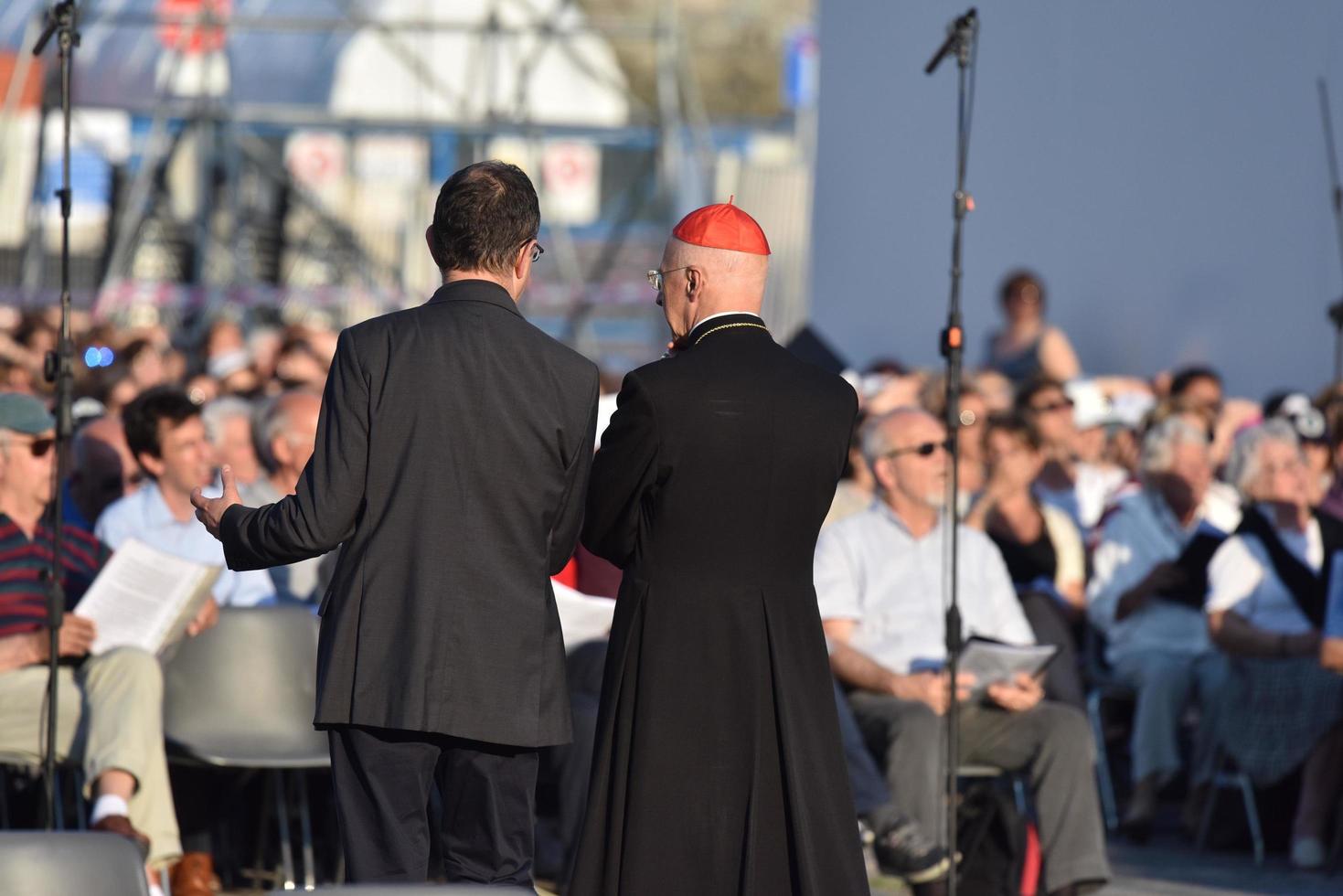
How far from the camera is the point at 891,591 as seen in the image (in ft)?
23.6

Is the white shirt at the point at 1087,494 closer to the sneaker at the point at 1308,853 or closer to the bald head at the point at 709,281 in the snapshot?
the sneaker at the point at 1308,853

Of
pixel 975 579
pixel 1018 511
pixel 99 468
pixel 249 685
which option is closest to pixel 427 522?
pixel 249 685

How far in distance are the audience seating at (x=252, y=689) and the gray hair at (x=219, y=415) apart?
1.60 meters

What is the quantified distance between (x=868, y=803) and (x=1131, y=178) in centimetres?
620

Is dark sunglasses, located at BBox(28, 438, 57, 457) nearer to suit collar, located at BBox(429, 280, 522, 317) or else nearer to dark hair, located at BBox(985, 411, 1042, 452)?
suit collar, located at BBox(429, 280, 522, 317)

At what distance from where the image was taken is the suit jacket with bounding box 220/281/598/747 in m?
4.25

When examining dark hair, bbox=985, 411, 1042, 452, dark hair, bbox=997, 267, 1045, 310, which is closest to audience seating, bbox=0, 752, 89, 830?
dark hair, bbox=985, 411, 1042, 452

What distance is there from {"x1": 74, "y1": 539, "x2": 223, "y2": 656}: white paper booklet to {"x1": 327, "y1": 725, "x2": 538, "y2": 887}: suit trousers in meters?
2.25

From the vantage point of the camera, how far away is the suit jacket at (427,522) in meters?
4.25

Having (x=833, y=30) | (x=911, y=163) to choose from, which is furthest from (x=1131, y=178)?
(x=833, y=30)

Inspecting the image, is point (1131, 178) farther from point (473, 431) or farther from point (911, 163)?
point (473, 431)

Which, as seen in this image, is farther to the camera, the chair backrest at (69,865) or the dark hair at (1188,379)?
the dark hair at (1188,379)

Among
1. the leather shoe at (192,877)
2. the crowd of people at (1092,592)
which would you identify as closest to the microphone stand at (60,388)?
the leather shoe at (192,877)

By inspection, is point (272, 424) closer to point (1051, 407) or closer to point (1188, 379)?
point (1051, 407)
